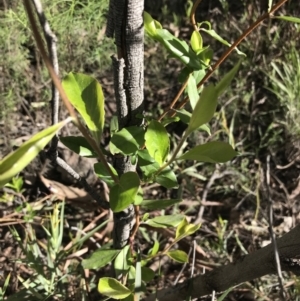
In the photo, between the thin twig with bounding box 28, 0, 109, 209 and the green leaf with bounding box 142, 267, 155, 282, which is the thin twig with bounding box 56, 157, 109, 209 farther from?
the green leaf with bounding box 142, 267, 155, 282

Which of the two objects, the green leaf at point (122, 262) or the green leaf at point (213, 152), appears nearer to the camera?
the green leaf at point (213, 152)

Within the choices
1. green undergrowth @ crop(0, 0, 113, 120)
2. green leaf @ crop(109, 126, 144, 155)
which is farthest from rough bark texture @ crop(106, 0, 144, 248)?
green undergrowth @ crop(0, 0, 113, 120)

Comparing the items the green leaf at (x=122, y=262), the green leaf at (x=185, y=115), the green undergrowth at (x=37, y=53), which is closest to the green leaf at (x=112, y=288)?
the green leaf at (x=122, y=262)

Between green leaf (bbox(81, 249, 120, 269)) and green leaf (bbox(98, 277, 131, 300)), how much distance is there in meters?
0.07

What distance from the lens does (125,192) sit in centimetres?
62

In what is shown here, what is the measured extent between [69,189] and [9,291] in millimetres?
387

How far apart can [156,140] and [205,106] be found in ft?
→ 0.68

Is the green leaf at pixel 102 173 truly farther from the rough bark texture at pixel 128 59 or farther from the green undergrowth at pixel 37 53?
the green undergrowth at pixel 37 53

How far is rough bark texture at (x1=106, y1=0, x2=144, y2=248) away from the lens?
595 millimetres

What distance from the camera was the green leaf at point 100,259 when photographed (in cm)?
86

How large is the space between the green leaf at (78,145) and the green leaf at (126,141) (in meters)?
0.06

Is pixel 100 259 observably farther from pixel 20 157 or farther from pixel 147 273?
pixel 20 157

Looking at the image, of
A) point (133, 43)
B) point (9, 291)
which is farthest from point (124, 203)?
point (9, 291)

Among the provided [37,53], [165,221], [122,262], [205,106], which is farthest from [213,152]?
[37,53]
